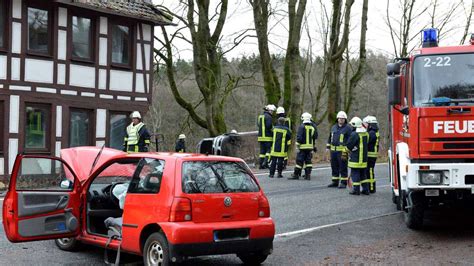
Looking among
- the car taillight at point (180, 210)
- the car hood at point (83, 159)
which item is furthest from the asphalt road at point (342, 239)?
the car taillight at point (180, 210)

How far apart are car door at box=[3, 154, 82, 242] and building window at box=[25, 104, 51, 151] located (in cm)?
1203

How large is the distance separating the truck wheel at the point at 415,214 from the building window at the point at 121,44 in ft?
48.0

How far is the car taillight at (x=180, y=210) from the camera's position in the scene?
702 centimetres

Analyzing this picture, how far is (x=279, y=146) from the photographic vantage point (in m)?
17.6

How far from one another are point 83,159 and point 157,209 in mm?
2056

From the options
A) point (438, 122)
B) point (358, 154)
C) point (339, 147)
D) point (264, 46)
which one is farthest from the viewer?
point (264, 46)

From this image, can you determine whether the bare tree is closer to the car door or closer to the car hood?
the car hood

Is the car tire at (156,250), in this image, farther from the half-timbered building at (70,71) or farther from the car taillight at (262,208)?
the half-timbered building at (70,71)

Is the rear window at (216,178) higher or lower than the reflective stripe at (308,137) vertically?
lower

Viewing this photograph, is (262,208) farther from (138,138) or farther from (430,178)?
(138,138)

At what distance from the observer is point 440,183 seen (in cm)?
927

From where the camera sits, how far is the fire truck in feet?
30.3

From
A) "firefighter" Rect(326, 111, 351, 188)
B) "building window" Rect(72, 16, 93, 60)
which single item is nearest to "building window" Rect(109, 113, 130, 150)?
"building window" Rect(72, 16, 93, 60)

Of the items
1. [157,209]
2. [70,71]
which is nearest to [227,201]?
[157,209]
